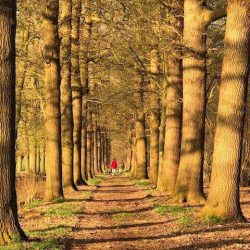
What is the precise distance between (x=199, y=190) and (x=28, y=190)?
289 inches

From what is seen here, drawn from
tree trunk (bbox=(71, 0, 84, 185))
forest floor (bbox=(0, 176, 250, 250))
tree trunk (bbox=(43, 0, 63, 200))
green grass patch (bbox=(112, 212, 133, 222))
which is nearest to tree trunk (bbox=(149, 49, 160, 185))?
tree trunk (bbox=(71, 0, 84, 185))

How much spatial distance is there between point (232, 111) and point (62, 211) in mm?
5952

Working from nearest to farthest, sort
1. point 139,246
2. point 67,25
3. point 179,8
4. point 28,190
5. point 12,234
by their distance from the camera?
point 12,234, point 139,246, point 179,8, point 28,190, point 67,25

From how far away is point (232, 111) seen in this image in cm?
1177

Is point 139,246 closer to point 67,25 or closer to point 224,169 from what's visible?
point 224,169

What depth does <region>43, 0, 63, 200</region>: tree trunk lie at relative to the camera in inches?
721

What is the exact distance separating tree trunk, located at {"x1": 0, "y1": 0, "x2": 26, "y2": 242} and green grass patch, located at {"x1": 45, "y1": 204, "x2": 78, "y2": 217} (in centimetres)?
531

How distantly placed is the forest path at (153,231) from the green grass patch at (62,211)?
0.29 m

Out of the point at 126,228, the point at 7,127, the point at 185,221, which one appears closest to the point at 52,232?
the point at 126,228

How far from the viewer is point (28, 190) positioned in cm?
2045

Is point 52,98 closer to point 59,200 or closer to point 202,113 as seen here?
point 59,200

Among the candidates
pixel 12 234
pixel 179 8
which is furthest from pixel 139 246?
pixel 179 8

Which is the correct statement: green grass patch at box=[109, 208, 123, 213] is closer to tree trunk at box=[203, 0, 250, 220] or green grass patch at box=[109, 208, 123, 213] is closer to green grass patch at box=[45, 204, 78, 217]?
green grass patch at box=[45, 204, 78, 217]

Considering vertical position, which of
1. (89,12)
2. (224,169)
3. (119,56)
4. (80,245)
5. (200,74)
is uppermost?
(89,12)
